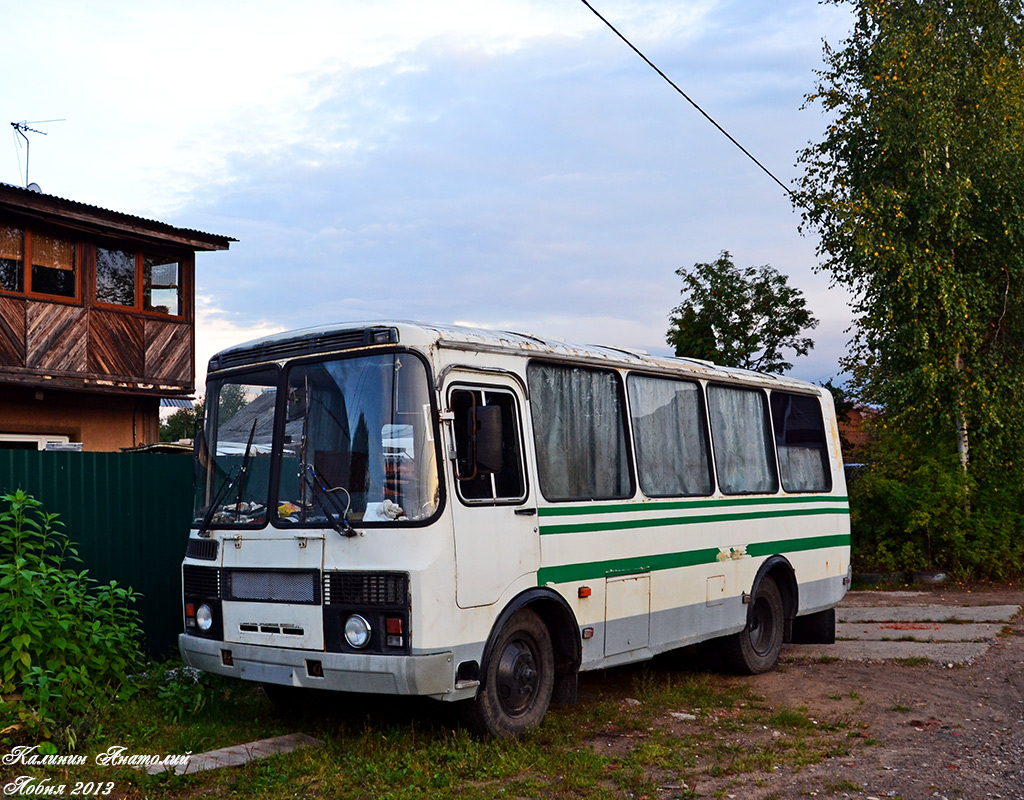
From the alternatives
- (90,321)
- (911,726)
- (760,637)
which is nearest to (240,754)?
(911,726)

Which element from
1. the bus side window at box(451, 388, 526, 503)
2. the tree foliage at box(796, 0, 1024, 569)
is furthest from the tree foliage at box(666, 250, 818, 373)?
the bus side window at box(451, 388, 526, 503)

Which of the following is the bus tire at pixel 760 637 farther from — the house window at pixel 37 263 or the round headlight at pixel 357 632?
the house window at pixel 37 263

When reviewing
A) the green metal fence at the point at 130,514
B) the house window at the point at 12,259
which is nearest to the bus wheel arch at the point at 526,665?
the green metal fence at the point at 130,514

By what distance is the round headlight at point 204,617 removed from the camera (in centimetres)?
697

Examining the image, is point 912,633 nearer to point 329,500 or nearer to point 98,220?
point 329,500

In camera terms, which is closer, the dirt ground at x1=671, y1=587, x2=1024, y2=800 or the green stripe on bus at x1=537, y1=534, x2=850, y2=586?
the dirt ground at x1=671, y1=587, x2=1024, y2=800

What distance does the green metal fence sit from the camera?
8.62 metres

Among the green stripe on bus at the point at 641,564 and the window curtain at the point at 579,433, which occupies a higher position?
the window curtain at the point at 579,433

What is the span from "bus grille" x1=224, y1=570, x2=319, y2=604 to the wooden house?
1270 centimetres

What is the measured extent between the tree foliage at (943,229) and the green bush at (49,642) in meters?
14.8

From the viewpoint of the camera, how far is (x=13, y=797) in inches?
225

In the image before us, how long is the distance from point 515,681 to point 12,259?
15327mm

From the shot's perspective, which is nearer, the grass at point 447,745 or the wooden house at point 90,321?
the grass at point 447,745

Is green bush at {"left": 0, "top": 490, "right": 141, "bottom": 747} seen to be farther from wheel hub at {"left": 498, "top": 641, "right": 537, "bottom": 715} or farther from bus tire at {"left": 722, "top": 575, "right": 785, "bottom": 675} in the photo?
bus tire at {"left": 722, "top": 575, "right": 785, "bottom": 675}
